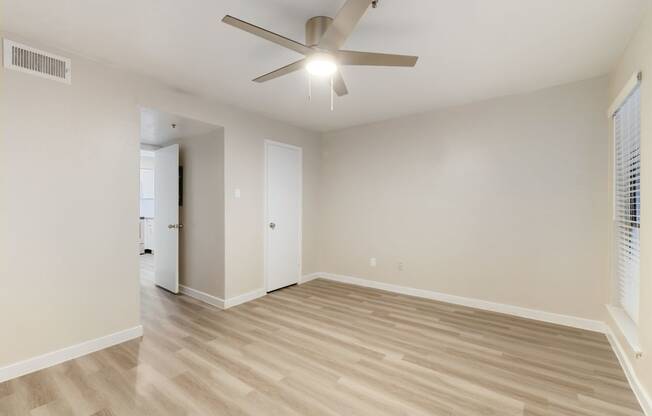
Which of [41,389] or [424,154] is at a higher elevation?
[424,154]

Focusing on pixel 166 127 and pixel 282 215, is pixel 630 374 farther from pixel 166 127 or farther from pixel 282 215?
pixel 166 127

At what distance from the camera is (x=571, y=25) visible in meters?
2.09

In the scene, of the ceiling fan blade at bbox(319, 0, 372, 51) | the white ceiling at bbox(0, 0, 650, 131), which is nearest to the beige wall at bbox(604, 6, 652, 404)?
the white ceiling at bbox(0, 0, 650, 131)

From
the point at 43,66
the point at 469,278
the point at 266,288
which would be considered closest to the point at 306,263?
the point at 266,288

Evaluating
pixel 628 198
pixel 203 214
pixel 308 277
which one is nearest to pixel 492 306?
pixel 628 198

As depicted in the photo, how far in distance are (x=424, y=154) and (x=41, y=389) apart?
4.31 m

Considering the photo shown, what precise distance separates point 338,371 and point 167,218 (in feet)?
10.8

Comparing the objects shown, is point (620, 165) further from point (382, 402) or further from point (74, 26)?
point (74, 26)

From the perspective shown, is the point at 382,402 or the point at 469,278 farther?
the point at 469,278

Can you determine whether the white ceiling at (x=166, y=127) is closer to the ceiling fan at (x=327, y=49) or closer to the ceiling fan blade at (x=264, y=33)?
the ceiling fan at (x=327, y=49)

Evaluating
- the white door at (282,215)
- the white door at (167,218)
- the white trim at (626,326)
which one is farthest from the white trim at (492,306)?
the white door at (167,218)

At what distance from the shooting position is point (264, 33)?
171 centimetres

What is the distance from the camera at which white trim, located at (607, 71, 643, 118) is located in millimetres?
2039

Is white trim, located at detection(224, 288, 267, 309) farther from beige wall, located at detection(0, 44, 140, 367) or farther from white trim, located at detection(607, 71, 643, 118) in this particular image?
white trim, located at detection(607, 71, 643, 118)
